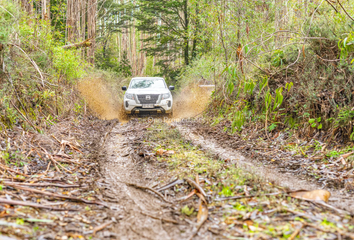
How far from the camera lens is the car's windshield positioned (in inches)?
489

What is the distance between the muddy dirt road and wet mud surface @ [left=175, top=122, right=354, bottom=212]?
22 mm

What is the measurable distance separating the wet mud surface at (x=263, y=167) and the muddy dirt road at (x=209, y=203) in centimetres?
2

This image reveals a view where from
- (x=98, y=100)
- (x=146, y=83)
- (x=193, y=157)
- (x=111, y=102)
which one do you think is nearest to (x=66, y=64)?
(x=146, y=83)

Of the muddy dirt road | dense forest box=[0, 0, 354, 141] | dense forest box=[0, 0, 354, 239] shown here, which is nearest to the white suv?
dense forest box=[0, 0, 354, 239]

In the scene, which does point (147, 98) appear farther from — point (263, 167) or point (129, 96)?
point (263, 167)

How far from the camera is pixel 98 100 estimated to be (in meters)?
13.4

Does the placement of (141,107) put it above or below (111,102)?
above

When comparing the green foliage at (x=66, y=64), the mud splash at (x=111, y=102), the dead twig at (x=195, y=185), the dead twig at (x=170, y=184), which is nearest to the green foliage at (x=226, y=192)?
the dead twig at (x=195, y=185)

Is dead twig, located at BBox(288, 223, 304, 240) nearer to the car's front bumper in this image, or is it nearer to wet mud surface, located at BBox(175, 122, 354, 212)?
wet mud surface, located at BBox(175, 122, 354, 212)

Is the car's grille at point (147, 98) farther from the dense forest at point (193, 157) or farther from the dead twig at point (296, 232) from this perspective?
the dead twig at point (296, 232)

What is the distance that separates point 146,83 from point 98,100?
2588 millimetres

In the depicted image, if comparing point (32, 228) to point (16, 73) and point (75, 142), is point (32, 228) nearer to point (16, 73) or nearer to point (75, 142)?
point (75, 142)

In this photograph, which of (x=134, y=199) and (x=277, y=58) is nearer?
(x=134, y=199)

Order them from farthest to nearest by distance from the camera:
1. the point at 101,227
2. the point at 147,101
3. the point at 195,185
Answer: the point at 147,101 → the point at 195,185 → the point at 101,227
